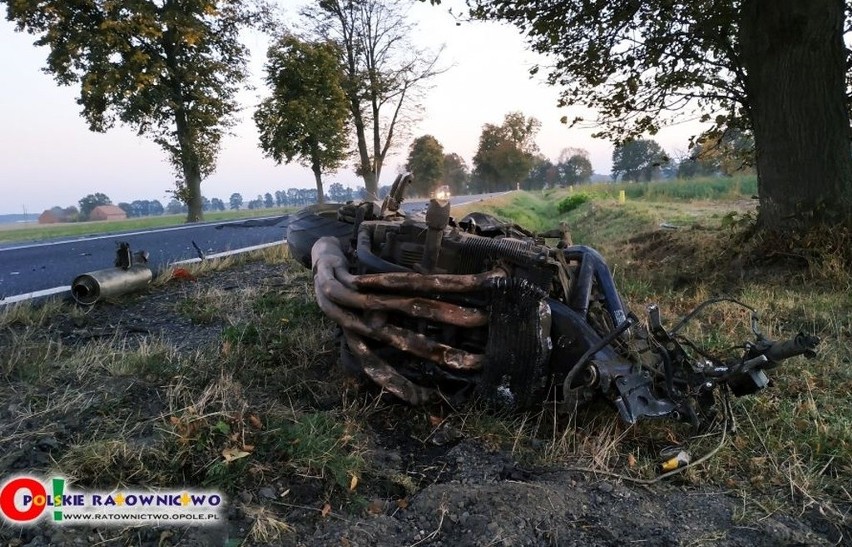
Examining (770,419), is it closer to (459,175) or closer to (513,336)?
(513,336)

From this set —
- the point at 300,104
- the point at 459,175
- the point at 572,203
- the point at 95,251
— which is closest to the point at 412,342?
the point at 95,251

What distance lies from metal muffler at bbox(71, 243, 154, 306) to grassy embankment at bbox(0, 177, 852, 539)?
0.28 m

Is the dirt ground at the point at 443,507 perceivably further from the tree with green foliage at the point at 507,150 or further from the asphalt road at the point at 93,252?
the tree with green foliage at the point at 507,150

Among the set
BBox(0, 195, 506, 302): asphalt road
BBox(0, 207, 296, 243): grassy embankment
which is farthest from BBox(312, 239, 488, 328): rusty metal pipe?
BBox(0, 207, 296, 243): grassy embankment

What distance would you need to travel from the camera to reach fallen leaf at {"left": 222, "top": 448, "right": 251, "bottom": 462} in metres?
2.55

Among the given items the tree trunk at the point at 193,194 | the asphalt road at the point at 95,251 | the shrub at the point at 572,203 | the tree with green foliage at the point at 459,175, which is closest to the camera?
the asphalt road at the point at 95,251

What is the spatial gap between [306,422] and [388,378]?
0.47 metres

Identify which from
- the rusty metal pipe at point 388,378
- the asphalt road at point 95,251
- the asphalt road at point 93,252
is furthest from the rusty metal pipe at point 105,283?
the rusty metal pipe at point 388,378

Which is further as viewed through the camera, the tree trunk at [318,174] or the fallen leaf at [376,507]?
the tree trunk at [318,174]

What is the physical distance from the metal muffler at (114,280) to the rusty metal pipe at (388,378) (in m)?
3.30

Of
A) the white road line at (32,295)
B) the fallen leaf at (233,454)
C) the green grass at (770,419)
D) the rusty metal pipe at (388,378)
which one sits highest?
the white road line at (32,295)

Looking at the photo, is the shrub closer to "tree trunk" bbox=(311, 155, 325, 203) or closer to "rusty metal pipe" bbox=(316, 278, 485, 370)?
"tree trunk" bbox=(311, 155, 325, 203)

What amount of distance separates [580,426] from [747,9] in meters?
6.28

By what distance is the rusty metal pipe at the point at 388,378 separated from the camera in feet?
10.1
